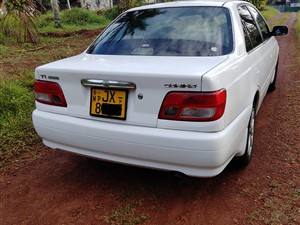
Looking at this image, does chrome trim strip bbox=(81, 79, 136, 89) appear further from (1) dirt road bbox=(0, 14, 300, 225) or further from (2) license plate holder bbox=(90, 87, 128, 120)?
(1) dirt road bbox=(0, 14, 300, 225)

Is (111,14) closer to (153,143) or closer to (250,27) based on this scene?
(250,27)

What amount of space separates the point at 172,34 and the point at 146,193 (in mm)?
1443

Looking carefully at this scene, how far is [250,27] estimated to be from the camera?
363 centimetres

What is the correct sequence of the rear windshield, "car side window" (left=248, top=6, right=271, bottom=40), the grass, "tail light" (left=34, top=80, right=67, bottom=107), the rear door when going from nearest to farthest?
the grass
"tail light" (left=34, top=80, right=67, bottom=107)
the rear windshield
the rear door
"car side window" (left=248, top=6, right=271, bottom=40)

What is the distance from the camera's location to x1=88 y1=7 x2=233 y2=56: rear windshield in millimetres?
2812

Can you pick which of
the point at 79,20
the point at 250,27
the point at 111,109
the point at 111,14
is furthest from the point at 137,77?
the point at 111,14

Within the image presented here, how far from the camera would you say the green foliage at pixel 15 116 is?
3.73 meters

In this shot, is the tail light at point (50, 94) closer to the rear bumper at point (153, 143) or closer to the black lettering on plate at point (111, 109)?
the rear bumper at point (153, 143)

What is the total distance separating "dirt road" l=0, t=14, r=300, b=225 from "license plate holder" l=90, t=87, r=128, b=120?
0.77 meters

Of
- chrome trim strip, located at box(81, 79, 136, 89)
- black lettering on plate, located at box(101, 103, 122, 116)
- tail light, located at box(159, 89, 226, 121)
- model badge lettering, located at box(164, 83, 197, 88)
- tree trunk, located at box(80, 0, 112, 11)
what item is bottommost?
black lettering on plate, located at box(101, 103, 122, 116)

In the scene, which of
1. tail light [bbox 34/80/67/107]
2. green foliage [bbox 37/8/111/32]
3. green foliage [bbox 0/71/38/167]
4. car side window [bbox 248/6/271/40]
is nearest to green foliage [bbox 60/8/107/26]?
green foliage [bbox 37/8/111/32]

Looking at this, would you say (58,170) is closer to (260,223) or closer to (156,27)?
(156,27)

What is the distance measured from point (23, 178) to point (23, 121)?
4.20ft

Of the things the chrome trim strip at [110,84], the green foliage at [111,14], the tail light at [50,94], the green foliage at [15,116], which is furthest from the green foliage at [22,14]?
the green foliage at [111,14]
